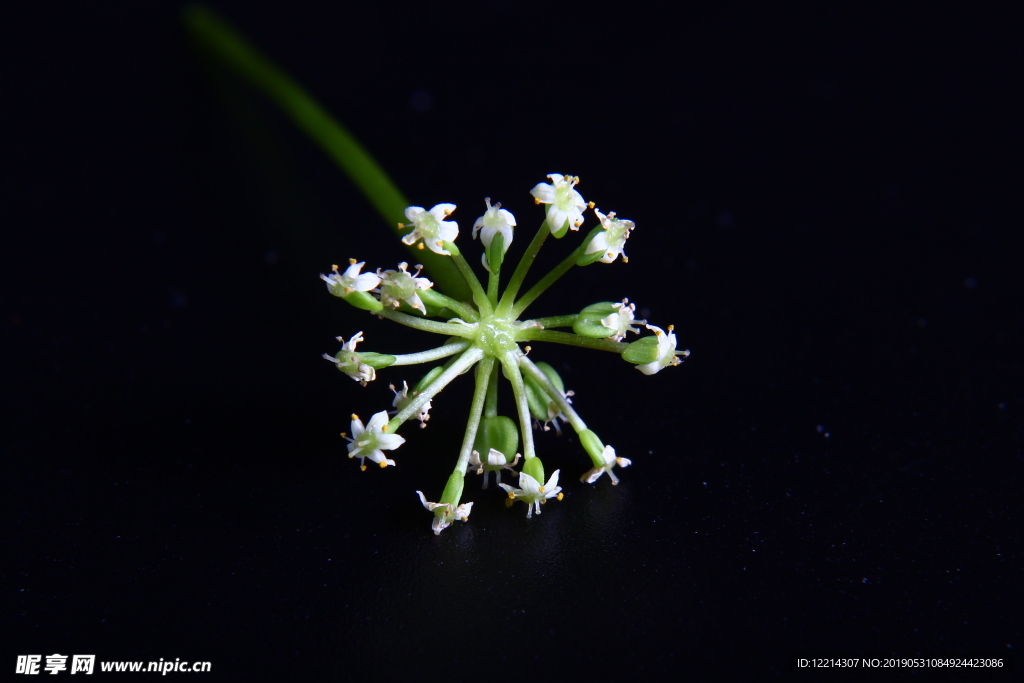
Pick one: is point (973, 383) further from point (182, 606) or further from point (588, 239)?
point (182, 606)

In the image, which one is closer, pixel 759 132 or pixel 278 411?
pixel 278 411

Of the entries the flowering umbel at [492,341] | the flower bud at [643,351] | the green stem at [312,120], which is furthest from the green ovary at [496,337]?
the flower bud at [643,351]

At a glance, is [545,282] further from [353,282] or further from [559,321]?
[353,282]

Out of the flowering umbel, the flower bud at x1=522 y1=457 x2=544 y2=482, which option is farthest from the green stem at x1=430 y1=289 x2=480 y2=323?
the flower bud at x1=522 y1=457 x2=544 y2=482

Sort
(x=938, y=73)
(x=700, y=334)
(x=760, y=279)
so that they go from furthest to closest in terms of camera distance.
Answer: (x=938, y=73) < (x=760, y=279) < (x=700, y=334)

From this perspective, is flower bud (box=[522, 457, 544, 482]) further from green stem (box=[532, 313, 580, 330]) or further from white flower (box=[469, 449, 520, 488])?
green stem (box=[532, 313, 580, 330])

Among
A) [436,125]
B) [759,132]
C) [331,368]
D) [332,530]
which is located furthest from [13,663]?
[759,132]

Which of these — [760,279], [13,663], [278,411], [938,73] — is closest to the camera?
[13,663]
